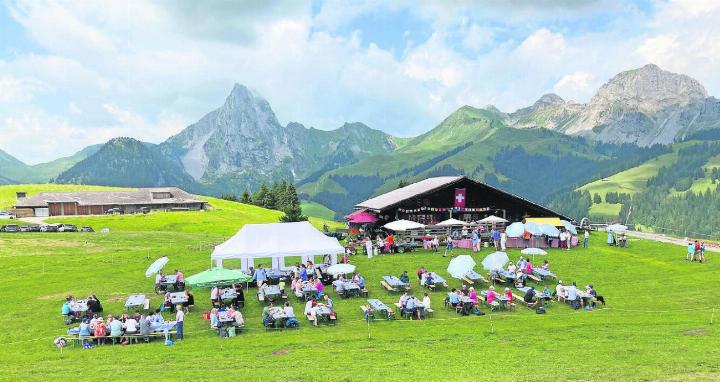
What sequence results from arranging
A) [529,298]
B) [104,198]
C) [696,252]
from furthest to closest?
[104,198] < [696,252] < [529,298]

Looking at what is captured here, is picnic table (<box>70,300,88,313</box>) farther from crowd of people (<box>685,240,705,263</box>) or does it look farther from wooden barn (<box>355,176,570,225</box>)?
crowd of people (<box>685,240,705,263</box>)

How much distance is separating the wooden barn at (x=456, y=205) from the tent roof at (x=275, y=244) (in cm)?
2048

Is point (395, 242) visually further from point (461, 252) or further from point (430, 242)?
point (461, 252)

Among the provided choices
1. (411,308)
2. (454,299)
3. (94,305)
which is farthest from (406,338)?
(94,305)

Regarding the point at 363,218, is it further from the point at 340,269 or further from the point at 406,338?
the point at 406,338

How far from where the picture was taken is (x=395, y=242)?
45875mm

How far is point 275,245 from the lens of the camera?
3541 centimetres

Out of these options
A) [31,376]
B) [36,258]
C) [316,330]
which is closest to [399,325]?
[316,330]

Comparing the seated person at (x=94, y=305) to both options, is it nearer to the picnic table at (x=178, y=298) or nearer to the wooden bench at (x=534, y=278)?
the picnic table at (x=178, y=298)

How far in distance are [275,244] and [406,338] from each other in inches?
606

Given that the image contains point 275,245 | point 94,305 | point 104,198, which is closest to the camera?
point 94,305

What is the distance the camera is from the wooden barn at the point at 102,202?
4341 inches

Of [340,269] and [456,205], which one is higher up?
[456,205]

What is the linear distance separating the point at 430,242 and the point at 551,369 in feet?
94.2
